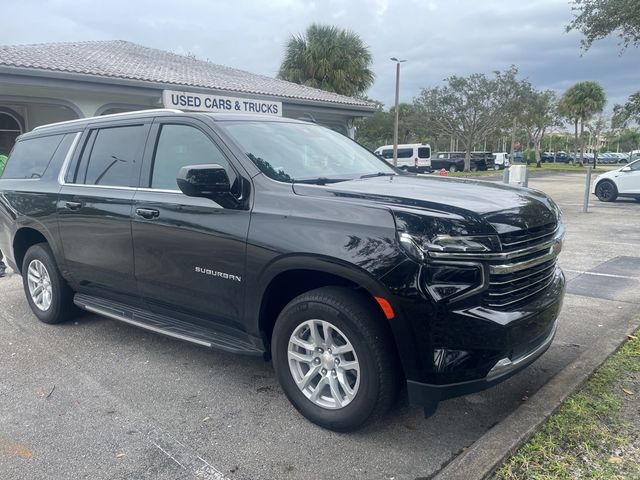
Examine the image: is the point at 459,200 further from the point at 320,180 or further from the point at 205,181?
the point at 205,181

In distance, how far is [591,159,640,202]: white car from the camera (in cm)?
1659

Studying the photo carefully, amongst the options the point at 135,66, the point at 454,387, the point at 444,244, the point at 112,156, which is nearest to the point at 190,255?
the point at 112,156

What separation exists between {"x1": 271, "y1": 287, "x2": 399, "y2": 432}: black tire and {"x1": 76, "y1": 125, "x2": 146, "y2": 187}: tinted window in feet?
6.40

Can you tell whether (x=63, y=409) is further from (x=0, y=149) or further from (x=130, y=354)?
(x=0, y=149)

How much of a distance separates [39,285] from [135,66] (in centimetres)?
1204

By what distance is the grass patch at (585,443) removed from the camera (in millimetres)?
2656

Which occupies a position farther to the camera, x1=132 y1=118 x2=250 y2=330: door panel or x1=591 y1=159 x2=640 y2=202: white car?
x1=591 y1=159 x2=640 y2=202: white car

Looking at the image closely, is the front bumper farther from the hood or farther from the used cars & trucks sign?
the used cars & trucks sign

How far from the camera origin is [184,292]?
3.75 m

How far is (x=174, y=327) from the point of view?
152 inches

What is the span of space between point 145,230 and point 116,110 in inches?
472

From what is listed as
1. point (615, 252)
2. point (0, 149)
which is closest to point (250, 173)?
point (615, 252)

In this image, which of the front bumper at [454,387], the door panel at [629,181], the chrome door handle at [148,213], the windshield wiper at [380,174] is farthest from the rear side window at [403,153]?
the front bumper at [454,387]

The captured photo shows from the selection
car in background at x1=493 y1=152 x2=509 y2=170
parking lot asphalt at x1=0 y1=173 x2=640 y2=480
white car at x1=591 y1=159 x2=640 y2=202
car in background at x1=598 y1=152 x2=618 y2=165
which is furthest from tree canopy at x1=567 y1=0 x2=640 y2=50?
car in background at x1=598 y1=152 x2=618 y2=165
